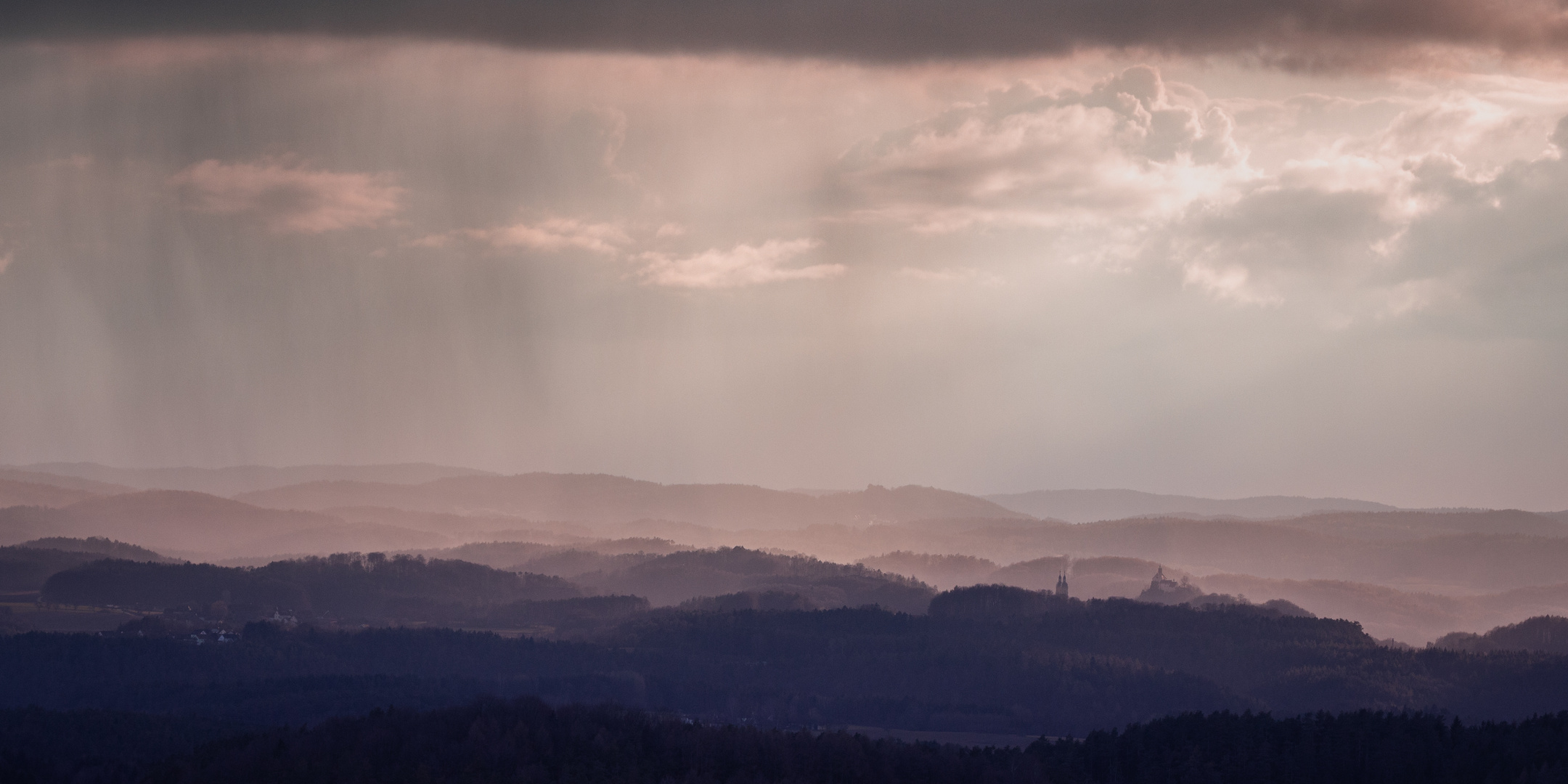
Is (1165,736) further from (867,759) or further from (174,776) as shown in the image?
(174,776)

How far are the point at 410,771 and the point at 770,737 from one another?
53389mm

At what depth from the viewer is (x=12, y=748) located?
185 metres

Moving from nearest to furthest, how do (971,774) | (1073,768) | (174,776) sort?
(174,776), (971,774), (1073,768)

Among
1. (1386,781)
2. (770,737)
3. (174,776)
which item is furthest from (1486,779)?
(174,776)

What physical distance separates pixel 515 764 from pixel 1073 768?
3011 inches

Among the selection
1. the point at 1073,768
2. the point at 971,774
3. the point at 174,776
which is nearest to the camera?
the point at 174,776

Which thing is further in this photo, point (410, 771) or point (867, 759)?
point (867, 759)

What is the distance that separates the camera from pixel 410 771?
164500mm

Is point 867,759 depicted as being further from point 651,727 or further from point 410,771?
point 410,771

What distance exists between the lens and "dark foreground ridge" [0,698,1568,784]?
167375 mm

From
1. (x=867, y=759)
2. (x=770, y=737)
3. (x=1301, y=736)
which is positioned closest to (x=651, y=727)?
(x=770, y=737)

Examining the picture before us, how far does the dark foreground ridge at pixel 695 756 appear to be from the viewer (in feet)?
549

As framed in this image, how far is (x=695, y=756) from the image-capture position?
599 feet

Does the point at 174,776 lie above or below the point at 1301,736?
below
